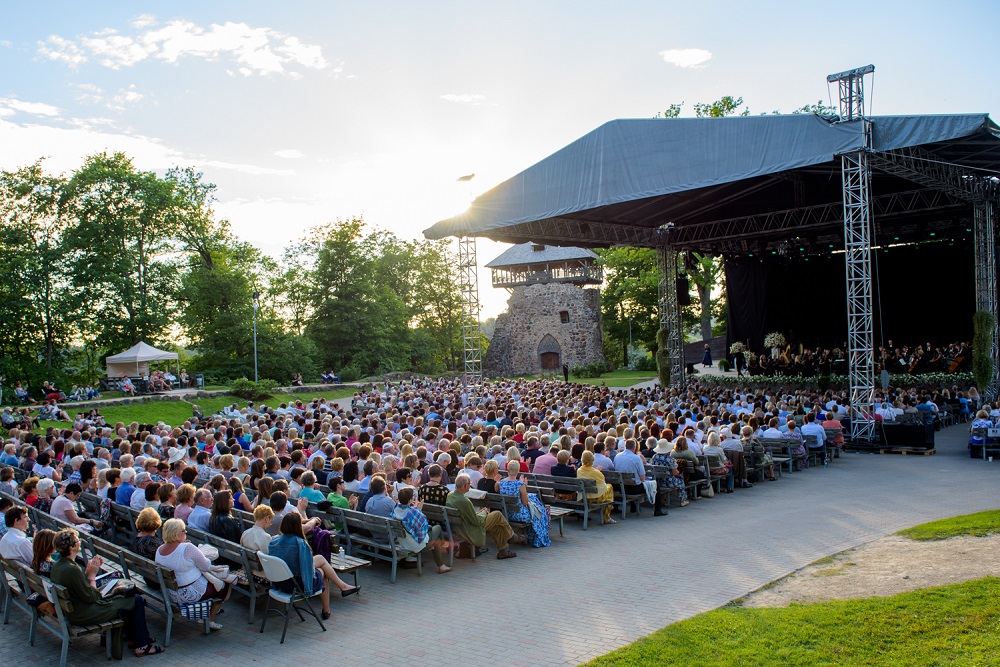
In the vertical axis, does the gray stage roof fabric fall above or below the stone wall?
above

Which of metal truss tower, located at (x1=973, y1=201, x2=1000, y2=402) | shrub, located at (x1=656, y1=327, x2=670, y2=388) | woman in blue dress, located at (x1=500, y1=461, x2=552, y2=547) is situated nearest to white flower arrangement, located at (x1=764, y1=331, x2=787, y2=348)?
shrub, located at (x1=656, y1=327, x2=670, y2=388)

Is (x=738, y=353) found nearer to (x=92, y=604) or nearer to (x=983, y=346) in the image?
(x=983, y=346)

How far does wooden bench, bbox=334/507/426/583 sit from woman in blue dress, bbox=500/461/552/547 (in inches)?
49.2

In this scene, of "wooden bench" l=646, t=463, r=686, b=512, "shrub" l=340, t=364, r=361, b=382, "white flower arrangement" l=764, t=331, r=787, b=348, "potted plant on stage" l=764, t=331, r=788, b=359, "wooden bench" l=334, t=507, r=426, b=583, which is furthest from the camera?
"shrub" l=340, t=364, r=361, b=382

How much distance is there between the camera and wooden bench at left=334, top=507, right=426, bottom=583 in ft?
24.0

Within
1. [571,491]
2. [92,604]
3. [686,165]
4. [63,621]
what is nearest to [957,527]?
[571,491]

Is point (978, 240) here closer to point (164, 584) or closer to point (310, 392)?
point (164, 584)

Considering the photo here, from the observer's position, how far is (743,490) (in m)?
11.5

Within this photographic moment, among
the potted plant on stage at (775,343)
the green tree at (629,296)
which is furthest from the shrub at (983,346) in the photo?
the green tree at (629,296)

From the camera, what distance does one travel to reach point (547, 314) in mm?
46562

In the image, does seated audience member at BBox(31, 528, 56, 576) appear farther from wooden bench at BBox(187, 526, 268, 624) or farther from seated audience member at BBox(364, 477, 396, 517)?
seated audience member at BBox(364, 477, 396, 517)

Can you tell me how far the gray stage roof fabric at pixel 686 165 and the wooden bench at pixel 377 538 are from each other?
11966 millimetres

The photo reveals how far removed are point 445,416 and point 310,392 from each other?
55.9 ft

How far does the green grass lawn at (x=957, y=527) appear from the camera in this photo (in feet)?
25.6
